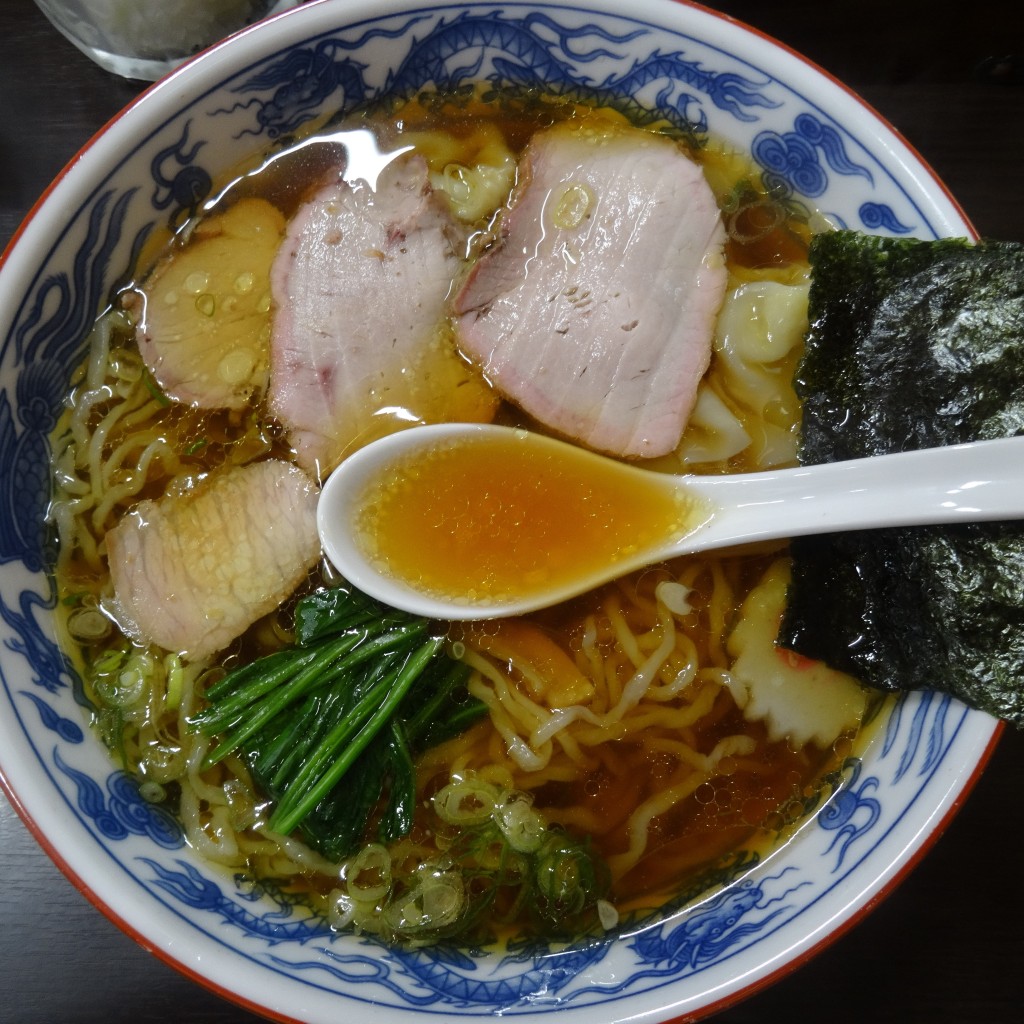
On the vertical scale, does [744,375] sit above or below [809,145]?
below

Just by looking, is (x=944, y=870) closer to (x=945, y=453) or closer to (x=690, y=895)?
(x=690, y=895)

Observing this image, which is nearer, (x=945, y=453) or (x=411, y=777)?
(x=945, y=453)

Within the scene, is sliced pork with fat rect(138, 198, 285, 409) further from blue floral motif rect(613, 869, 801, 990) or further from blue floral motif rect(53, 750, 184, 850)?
blue floral motif rect(613, 869, 801, 990)

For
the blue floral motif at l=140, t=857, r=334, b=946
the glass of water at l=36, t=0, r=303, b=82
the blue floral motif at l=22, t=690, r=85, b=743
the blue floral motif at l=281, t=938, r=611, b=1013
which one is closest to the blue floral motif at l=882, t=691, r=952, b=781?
the blue floral motif at l=281, t=938, r=611, b=1013

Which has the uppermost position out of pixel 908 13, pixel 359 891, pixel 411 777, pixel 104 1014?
pixel 908 13

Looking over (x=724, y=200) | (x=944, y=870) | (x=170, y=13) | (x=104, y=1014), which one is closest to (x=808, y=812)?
(x=944, y=870)

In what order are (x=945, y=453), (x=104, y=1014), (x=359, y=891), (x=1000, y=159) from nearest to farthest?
1. (x=945, y=453)
2. (x=359, y=891)
3. (x=104, y=1014)
4. (x=1000, y=159)

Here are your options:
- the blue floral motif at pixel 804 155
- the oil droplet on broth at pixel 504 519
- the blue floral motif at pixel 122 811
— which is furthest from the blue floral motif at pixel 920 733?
the blue floral motif at pixel 122 811
